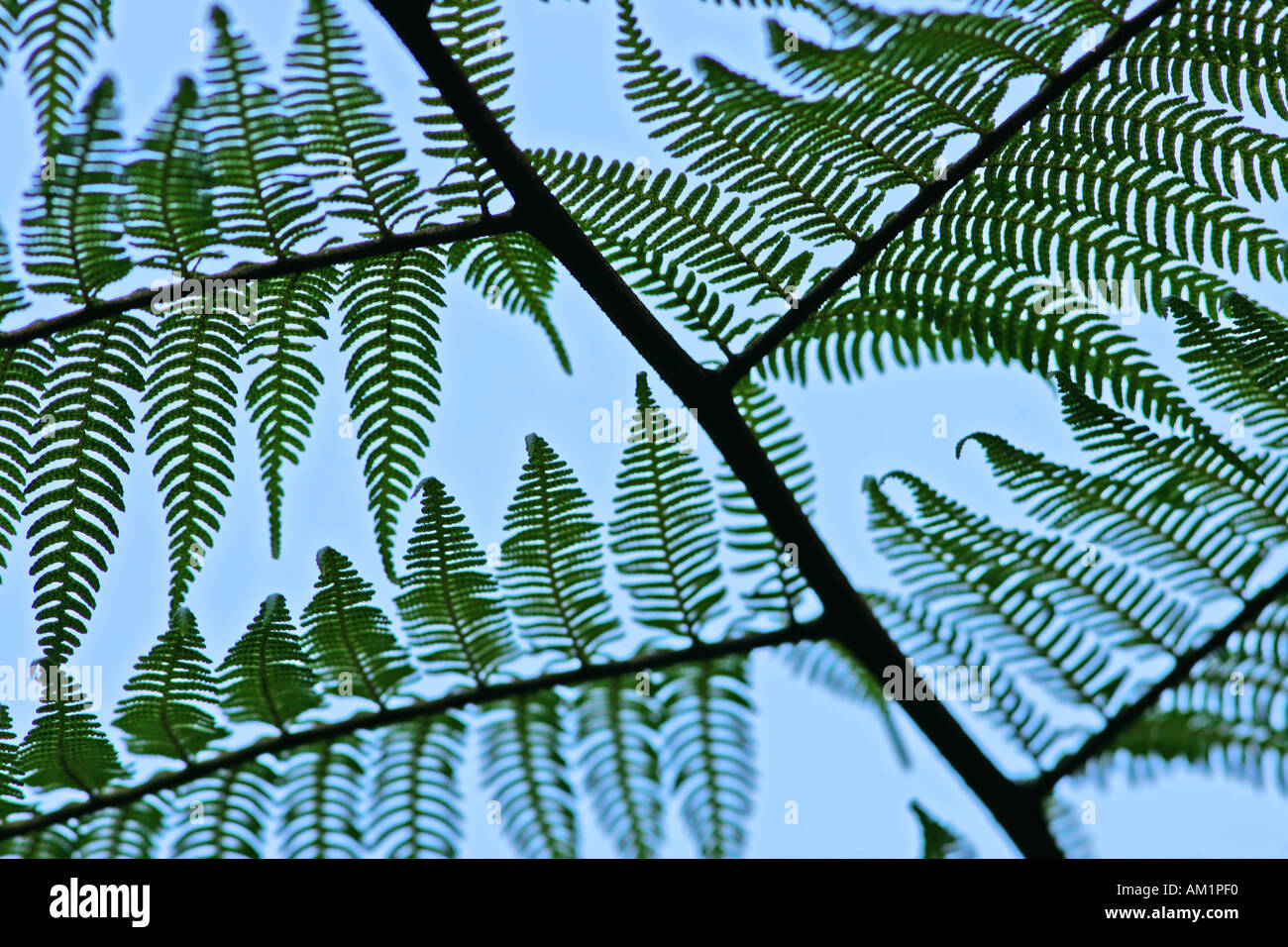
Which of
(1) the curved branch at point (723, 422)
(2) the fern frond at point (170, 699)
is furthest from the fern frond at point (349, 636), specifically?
(1) the curved branch at point (723, 422)

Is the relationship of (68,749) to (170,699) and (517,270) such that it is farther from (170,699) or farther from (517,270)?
(517,270)

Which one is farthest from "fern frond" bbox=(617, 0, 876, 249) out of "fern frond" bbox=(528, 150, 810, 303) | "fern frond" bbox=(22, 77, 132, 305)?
"fern frond" bbox=(22, 77, 132, 305)

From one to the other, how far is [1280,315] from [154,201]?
156cm

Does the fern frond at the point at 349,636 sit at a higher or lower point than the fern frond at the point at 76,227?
lower

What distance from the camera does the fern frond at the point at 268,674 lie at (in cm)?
122

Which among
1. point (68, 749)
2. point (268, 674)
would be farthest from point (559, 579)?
point (68, 749)

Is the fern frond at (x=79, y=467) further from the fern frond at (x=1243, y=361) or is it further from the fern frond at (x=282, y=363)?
the fern frond at (x=1243, y=361)

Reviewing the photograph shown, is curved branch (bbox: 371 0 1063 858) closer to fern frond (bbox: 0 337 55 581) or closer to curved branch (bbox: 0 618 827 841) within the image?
curved branch (bbox: 0 618 827 841)

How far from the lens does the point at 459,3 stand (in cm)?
111

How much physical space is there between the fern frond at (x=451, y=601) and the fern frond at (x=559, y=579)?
4cm

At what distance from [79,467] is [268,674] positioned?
1.18ft

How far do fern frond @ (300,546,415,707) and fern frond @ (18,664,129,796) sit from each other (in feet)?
0.97

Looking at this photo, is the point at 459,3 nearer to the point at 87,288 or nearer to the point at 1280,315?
the point at 87,288
